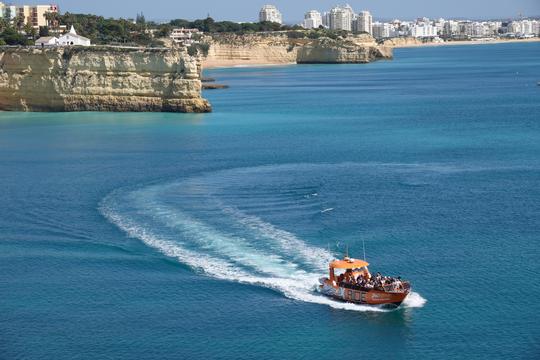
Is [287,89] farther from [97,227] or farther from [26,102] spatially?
[97,227]

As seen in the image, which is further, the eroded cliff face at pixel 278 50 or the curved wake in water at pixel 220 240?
the eroded cliff face at pixel 278 50

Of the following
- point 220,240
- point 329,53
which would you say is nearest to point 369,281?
point 220,240

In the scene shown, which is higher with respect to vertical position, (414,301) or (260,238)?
(260,238)

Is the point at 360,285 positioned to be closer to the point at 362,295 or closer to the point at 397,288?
the point at 362,295

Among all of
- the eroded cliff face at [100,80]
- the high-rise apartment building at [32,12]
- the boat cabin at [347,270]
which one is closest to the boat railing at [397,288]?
the boat cabin at [347,270]

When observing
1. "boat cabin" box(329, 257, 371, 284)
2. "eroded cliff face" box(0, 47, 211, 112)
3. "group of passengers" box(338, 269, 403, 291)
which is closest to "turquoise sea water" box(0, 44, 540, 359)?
"group of passengers" box(338, 269, 403, 291)

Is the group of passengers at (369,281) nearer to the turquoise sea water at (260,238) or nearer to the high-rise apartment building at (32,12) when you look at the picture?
the turquoise sea water at (260,238)

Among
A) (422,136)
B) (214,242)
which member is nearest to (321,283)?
(214,242)

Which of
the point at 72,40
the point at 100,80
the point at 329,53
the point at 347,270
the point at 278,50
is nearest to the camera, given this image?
the point at 347,270
